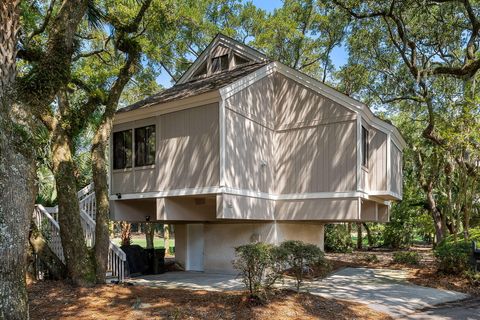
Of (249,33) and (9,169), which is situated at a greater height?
(249,33)

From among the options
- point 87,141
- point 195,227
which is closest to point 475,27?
point 195,227

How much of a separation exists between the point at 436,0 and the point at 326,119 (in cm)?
601

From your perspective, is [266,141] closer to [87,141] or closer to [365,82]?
[365,82]

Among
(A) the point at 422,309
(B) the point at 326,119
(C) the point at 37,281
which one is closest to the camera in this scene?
(A) the point at 422,309

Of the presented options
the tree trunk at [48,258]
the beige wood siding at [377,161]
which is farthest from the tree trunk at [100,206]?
the beige wood siding at [377,161]

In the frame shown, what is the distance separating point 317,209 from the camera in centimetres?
1152

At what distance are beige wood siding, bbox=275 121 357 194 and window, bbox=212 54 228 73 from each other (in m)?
4.14

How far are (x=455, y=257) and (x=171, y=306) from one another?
8807 mm

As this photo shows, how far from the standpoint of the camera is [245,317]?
6418 millimetres

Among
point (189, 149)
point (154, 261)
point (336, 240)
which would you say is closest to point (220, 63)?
point (189, 149)

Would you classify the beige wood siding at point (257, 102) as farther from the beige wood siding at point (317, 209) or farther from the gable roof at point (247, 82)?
the beige wood siding at point (317, 209)

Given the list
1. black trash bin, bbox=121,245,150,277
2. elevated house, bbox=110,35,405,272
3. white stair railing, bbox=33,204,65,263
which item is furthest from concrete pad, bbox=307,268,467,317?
white stair railing, bbox=33,204,65,263

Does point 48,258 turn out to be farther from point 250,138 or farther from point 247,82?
point 247,82

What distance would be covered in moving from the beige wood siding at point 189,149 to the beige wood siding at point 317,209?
295cm
